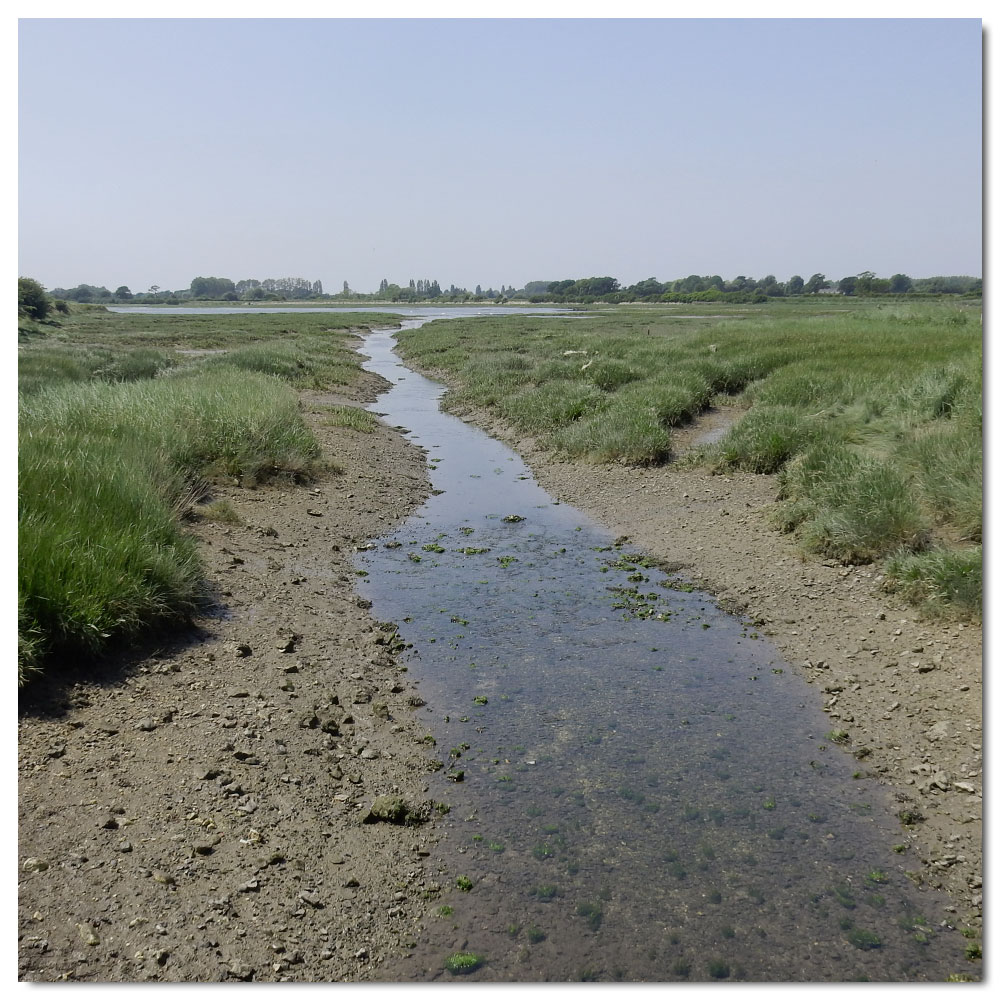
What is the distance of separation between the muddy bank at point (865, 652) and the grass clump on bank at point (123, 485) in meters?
5.99

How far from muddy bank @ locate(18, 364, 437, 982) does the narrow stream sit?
35 centimetres

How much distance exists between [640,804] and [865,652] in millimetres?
3392

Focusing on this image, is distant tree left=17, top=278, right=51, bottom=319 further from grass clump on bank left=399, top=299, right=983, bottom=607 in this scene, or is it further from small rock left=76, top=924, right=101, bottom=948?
small rock left=76, top=924, right=101, bottom=948

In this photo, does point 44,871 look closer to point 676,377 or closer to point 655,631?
point 655,631

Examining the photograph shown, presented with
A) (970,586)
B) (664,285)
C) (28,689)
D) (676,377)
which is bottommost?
(28,689)

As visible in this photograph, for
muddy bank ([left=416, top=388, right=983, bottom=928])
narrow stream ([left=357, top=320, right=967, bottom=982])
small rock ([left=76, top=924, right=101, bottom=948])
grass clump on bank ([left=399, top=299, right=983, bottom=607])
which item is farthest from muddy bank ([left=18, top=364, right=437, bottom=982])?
grass clump on bank ([left=399, top=299, right=983, bottom=607])

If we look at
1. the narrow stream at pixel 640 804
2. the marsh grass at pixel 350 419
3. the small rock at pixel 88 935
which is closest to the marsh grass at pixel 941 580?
the narrow stream at pixel 640 804

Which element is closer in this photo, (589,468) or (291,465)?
(291,465)

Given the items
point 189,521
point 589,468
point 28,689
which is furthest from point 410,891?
point 589,468

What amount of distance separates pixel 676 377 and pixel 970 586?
15.2m

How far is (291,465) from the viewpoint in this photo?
14492mm

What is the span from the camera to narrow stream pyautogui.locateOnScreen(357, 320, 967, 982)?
4.37 m

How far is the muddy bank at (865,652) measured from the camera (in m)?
5.43

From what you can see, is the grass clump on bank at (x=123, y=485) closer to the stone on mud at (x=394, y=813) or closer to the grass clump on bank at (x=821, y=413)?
the stone on mud at (x=394, y=813)
